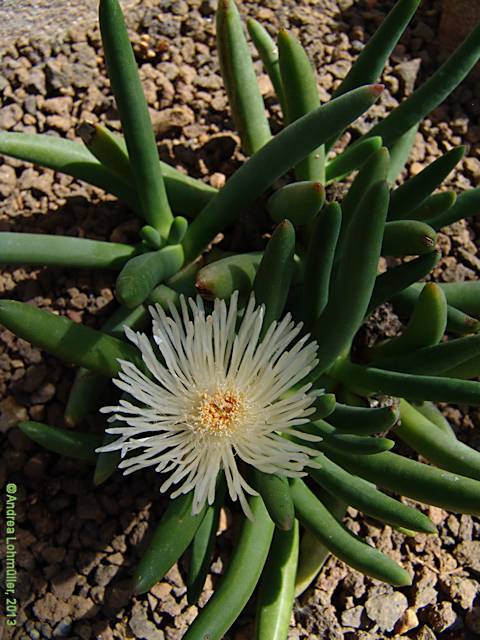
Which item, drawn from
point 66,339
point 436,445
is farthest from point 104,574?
point 436,445

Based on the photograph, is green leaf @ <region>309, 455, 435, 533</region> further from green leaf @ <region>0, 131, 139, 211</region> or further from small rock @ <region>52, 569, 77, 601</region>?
green leaf @ <region>0, 131, 139, 211</region>

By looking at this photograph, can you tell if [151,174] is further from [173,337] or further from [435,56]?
[435,56]

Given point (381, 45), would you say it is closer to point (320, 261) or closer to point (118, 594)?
point (320, 261)

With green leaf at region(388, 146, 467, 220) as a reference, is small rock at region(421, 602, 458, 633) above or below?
below

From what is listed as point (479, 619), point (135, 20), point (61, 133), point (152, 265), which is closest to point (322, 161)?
point (152, 265)

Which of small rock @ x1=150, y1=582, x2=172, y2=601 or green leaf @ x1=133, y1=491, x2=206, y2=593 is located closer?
green leaf @ x1=133, y1=491, x2=206, y2=593

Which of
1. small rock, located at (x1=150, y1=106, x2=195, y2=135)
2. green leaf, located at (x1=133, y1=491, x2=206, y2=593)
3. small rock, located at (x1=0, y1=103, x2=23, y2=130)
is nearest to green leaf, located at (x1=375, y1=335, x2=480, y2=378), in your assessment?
green leaf, located at (x1=133, y1=491, x2=206, y2=593)

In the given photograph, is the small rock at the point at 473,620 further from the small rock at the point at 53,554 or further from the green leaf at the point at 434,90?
the green leaf at the point at 434,90
